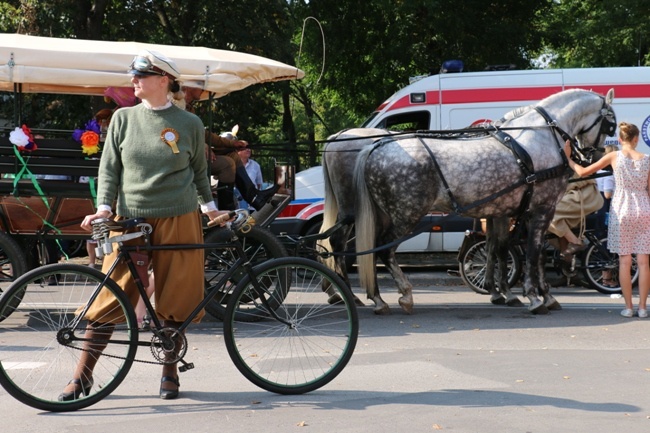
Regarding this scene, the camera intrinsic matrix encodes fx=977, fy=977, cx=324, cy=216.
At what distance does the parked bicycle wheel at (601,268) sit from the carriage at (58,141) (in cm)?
436

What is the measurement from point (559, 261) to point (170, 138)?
7.20 m

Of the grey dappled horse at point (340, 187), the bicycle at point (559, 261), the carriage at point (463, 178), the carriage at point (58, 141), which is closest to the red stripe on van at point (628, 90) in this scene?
the bicycle at point (559, 261)

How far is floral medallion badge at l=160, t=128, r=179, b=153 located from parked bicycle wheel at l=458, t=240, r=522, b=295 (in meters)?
6.35

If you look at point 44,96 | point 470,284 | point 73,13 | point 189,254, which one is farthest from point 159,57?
point 44,96

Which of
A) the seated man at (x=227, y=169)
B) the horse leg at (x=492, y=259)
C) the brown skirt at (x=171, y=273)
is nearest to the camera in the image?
the brown skirt at (x=171, y=273)

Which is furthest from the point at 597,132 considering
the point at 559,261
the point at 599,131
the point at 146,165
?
the point at 146,165

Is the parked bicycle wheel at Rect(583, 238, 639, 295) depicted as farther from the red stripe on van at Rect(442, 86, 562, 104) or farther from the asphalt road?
the red stripe on van at Rect(442, 86, 562, 104)

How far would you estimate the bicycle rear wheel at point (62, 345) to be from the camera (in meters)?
5.46

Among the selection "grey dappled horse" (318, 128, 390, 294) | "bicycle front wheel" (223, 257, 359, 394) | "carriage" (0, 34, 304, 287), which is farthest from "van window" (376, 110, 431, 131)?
"bicycle front wheel" (223, 257, 359, 394)

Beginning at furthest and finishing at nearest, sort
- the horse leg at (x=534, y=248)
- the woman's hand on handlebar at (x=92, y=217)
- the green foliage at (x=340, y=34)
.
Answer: the green foliage at (x=340, y=34) < the horse leg at (x=534, y=248) < the woman's hand on handlebar at (x=92, y=217)

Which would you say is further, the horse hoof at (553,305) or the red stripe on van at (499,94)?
the red stripe on van at (499,94)

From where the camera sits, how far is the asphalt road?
538cm

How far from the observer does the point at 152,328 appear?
569cm

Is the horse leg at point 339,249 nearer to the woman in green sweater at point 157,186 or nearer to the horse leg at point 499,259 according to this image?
the horse leg at point 499,259
